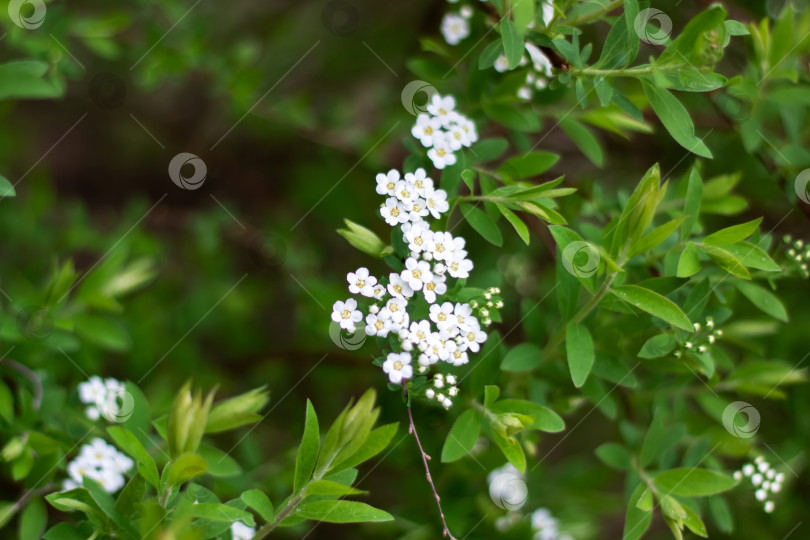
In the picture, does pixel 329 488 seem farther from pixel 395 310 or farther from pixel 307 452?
pixel 395 310

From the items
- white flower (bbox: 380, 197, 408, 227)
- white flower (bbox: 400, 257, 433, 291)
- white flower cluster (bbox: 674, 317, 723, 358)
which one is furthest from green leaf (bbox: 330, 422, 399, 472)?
white flower cluster (bbox: 674, 317, 723, 358)

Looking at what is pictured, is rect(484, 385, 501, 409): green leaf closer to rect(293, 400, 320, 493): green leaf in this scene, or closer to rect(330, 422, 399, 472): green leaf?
rect(330, 422, 399, 472): green leaf

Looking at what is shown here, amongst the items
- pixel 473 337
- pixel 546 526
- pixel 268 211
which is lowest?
pixel 546 526

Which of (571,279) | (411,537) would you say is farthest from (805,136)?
(411,537)

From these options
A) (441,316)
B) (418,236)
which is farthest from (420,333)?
(418,236)

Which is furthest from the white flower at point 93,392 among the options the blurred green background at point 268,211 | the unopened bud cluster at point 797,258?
the unopened bud cluster at point 797,258

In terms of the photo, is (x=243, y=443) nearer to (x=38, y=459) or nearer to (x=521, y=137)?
(x=38, y=459)
